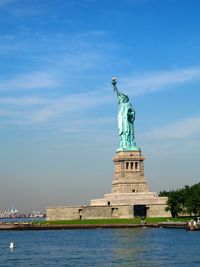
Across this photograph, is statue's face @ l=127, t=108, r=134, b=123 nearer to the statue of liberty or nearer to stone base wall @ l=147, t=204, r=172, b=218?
the statue of liberty

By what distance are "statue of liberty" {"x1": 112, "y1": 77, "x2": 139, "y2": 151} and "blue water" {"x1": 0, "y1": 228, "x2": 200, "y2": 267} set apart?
35.9 m

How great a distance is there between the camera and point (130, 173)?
11062cm

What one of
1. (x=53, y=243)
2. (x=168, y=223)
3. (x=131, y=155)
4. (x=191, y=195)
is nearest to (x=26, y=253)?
(x=53, y=243)

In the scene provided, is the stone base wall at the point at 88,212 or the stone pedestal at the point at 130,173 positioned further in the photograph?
the stone pedestal at the point at 130,173

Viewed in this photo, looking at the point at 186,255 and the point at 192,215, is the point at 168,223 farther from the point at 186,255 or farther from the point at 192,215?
the point at 186,255

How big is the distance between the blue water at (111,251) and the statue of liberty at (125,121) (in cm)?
3589

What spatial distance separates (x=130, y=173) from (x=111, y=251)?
5154cm

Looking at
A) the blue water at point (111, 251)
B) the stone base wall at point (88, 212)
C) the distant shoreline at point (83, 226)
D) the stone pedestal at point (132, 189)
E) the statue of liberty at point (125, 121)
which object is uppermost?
the statue of liberty at point (125, 121)

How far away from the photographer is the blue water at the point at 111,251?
5100 centimetres

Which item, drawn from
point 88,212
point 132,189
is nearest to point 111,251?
point 88,212

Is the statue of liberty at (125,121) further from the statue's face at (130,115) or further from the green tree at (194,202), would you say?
the green tree at (194,202)

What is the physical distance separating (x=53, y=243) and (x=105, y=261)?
2089 cm

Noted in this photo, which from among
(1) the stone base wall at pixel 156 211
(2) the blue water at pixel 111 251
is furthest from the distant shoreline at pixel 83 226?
(2) the blue water at pixel 111 251

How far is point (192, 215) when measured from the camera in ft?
363
